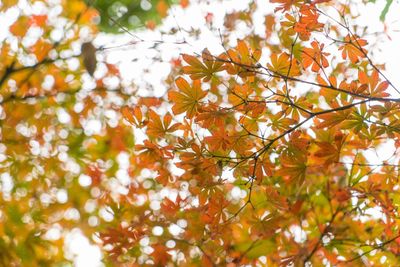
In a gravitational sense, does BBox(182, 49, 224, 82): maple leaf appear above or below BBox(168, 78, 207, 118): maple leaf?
above

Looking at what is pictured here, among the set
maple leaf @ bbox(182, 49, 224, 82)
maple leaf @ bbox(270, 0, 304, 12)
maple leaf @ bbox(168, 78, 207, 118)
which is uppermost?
maple leaf @ bbox(270, 0, 304, 12)

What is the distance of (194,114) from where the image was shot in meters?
1.44

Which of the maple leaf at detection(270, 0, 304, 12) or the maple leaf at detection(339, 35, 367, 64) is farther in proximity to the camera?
the maple leaf at detection(339, 35, 367, 64)

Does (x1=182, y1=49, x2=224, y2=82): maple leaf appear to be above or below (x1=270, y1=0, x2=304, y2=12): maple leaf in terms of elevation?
below

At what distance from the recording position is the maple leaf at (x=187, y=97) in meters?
1.41

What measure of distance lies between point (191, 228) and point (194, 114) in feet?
1.58

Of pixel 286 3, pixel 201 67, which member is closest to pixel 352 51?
pixel 286 3

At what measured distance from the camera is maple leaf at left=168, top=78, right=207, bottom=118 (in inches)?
55.6

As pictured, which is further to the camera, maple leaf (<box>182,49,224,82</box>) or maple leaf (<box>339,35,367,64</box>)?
maple leaf (<box>339,35,367,64</box>)

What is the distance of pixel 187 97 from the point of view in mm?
1418

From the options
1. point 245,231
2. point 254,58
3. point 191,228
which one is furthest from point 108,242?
point 254,58

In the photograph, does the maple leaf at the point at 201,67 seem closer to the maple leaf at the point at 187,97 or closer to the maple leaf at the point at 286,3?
the maple leaf at the point at 187,97

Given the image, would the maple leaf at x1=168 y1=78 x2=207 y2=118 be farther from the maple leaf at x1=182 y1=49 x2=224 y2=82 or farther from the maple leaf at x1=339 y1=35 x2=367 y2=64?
the maple leaf at x1=339 y1=35 x2=367 y2=64

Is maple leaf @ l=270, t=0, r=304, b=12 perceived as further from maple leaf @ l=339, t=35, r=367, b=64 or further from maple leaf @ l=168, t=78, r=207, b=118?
maple leaf @ l=168, t=78, r=207, b=118
